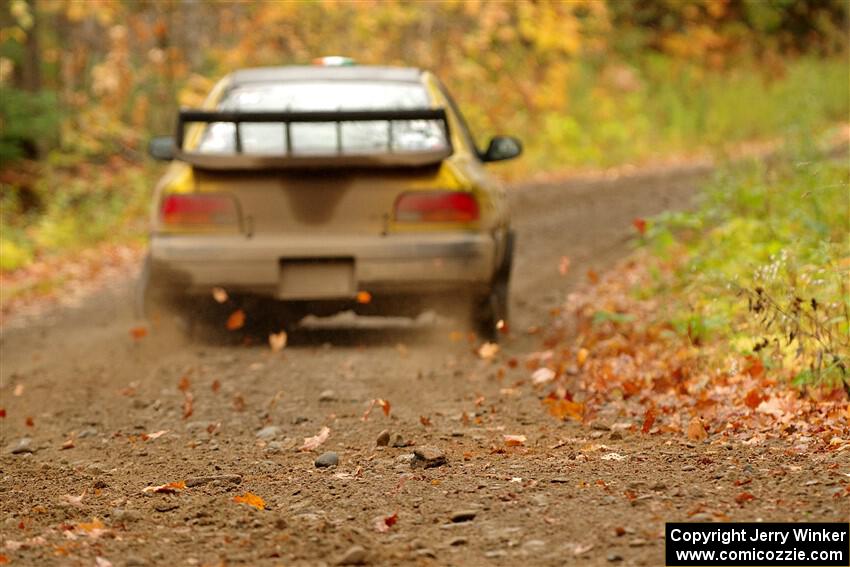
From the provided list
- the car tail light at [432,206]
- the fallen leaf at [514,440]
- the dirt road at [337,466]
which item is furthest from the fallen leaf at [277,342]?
the fallen leaf at [514,440]

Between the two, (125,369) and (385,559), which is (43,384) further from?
(385,559)

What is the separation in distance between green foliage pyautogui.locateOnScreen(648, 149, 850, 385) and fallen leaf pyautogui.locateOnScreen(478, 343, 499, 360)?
1.13 m

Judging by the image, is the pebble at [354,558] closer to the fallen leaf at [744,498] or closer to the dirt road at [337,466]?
the dirt road at [337,466]

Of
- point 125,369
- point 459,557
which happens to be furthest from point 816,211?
point 459,557

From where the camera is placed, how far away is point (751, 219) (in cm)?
963

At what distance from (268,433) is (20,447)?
3.77 feet

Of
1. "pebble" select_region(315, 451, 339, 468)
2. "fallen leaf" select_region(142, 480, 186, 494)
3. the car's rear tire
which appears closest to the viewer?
"fallen leaf" select_region(142, 480, 186, 494)

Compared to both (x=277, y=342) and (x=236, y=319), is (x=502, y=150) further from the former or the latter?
(x=236, y=319)

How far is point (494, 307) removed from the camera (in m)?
8.72

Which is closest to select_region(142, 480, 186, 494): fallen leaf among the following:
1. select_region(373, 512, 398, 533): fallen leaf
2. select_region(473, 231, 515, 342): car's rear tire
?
select_region(373, 512, 398, 533): fallen leaf

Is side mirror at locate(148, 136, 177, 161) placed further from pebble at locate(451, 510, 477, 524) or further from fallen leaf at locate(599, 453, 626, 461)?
pebble at locate(451, 510, 477, 524)

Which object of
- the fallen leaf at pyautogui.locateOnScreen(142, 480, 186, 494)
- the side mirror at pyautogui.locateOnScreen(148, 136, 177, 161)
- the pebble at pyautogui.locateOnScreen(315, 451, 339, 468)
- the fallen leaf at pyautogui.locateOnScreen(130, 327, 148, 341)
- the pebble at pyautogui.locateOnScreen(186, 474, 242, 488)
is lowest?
the fallen leaf at pyautogui.locateOnScreen(130, 327, 148, 341)

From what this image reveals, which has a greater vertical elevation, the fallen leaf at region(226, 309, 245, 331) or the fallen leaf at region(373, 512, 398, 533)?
the fallen leaf at region(373, 512, 398, 533)

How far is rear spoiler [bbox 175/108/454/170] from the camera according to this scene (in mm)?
7867
